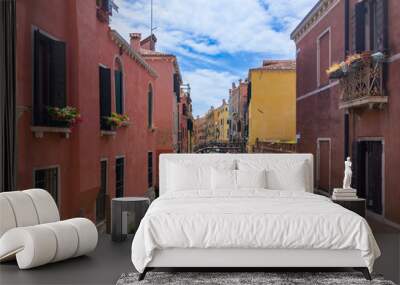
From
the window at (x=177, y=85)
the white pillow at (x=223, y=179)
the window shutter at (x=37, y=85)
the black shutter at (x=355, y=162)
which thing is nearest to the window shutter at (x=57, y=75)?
the window shutter at (x=37, y=85)

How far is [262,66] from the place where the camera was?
693 centimetres

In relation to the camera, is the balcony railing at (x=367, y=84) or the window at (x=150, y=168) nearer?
the balcony railing at (x=367, y=84)

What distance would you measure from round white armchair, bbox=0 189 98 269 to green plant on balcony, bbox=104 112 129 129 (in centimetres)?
234

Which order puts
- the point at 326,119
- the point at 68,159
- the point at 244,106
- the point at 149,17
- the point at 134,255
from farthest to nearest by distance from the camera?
the point at 244,106 < the point at 326,119 < the point at 149,17 < the point at 68,159 < the point at 134,255

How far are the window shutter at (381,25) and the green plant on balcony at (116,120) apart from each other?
11.6 ft

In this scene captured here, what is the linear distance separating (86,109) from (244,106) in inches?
108

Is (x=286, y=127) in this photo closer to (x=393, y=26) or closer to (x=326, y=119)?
(x=326, y=119)

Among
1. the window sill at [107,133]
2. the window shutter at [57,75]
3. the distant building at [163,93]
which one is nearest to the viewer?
the window shutter at [57,75]

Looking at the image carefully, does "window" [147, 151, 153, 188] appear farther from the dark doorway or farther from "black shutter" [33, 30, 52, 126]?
the dark doorway

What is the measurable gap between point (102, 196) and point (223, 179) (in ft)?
8.08

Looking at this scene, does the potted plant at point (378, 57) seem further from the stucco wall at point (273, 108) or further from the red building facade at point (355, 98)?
the stucco wall at point (273, 108)

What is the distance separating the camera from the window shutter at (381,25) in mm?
5977

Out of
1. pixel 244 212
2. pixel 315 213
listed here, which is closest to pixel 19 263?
pixel 244 212

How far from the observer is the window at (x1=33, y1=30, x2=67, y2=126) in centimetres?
498
